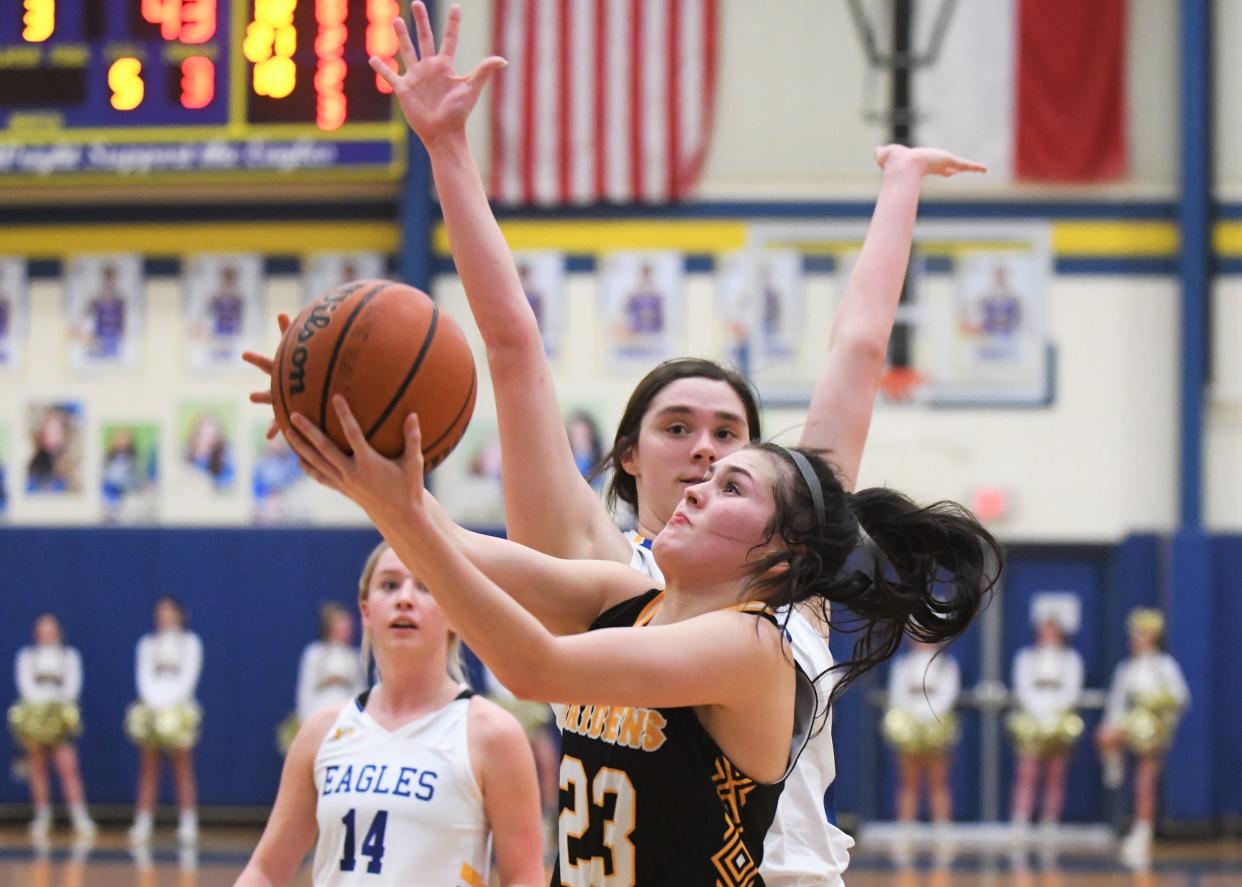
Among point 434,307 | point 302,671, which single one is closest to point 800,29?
point 302,671

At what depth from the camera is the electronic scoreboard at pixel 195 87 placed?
987cm

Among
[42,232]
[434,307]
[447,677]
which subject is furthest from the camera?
[42,232]

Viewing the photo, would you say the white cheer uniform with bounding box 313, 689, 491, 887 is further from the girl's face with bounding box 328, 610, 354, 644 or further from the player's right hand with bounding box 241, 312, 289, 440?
the girl's face with bounding box 328, 610, 354, 644

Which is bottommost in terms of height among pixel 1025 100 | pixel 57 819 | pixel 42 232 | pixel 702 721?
pixel 57 819

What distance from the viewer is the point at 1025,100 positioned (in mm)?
12109

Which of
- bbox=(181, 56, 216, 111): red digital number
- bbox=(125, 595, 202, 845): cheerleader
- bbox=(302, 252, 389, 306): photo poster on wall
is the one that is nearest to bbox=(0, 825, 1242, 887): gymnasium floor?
bbox=(125, 595, 202, 845): cheerleader

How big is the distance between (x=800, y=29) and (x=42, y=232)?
586cm

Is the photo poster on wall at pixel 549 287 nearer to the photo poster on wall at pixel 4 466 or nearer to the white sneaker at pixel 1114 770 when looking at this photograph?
the photo poster on wall at pixel 4 466

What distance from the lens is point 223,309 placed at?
41.7 feet

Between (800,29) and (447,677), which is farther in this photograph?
(800,29)

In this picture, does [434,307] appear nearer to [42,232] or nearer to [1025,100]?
[1025,100]

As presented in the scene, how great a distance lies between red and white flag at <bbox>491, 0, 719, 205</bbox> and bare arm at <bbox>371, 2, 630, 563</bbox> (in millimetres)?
9724

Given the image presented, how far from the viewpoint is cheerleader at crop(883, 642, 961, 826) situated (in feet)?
37.3

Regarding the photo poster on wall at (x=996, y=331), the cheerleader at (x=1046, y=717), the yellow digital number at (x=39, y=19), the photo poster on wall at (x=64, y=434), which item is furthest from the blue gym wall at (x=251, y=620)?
the yellow digital number at (x=39, y=19)
